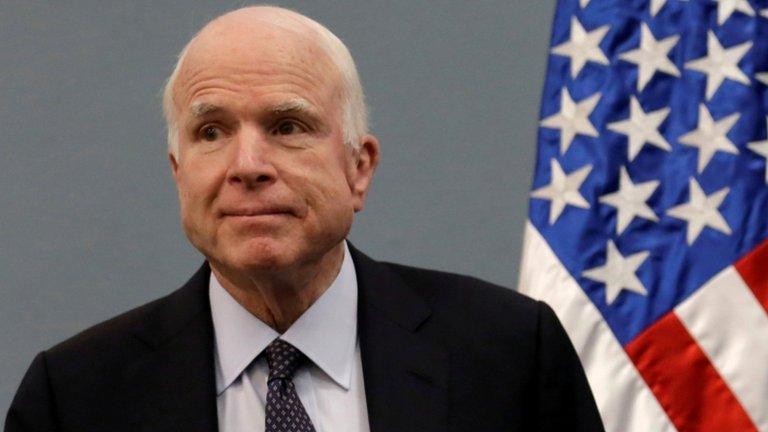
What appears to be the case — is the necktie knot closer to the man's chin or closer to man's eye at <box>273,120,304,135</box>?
the man's chin

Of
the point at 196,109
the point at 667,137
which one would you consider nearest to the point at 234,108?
the point at 196,109

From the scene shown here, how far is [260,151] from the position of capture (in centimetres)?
206

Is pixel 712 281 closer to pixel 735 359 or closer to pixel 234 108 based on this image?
pixel 735 359

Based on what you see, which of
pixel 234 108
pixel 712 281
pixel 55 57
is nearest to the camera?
pixel 234 108

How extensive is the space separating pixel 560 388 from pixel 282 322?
0.41 m

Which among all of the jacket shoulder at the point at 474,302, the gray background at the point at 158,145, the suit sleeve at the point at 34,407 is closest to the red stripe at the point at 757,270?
the gray background at the point at 158,145

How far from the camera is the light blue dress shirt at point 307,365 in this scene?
2145 mm

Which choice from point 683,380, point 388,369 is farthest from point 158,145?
point 388,369

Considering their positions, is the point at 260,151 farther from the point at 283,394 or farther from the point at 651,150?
the point at 651,150

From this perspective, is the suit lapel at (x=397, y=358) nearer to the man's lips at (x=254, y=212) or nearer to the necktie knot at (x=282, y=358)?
the necktie knot at (x=282, y=358)

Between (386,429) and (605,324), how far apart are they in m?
1.33

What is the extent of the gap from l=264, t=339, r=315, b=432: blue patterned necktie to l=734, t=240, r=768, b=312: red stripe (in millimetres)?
1366

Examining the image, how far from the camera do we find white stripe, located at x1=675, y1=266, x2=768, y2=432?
326cm

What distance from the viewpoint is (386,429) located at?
2.11 m
